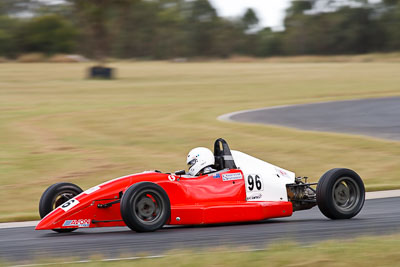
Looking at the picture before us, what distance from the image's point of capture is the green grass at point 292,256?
613 centimetres

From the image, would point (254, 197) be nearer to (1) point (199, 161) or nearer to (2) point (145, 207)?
(1) point (199, 161)

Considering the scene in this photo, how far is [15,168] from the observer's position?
1538 centimetres

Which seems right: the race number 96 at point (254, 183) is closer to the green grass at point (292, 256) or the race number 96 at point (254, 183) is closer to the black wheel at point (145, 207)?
the black wheel at point (145, 207)

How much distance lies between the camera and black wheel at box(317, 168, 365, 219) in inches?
361

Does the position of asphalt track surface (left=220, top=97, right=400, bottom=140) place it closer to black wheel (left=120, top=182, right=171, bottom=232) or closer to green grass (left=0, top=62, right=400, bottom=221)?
green grass (left=0, top=62, right=400, bottom=221)

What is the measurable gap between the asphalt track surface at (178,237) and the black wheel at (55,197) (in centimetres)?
31

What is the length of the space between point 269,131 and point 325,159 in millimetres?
4248

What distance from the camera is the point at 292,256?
6.37m

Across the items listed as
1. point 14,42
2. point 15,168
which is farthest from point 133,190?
point 14,42

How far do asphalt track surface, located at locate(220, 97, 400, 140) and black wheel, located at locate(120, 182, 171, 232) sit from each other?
38.6ft

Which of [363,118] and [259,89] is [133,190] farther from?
[259,89]

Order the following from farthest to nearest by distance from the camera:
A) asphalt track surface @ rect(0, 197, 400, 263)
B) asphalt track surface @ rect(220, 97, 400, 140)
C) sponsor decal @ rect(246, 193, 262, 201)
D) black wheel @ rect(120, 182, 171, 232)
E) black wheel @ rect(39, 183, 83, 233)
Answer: asphalt track surface @ rect(220, 97, 400, 140), sponsor decal @ rect(246, 193, 262, 201), black wheel @ rect(39, 183, 83, 233), black wheel @ rect(120, 182, 171, 232), asphalt track surface @ rect(0, 197, 400, 263)

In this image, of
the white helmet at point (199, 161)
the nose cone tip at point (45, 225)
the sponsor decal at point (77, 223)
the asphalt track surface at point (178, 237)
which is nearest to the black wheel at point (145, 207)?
the asphalt track surface at point (178, 237)

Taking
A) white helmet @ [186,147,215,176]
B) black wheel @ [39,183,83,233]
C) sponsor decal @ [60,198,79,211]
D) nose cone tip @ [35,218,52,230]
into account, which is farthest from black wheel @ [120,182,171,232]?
black wheel @ [39,183,83,233]
